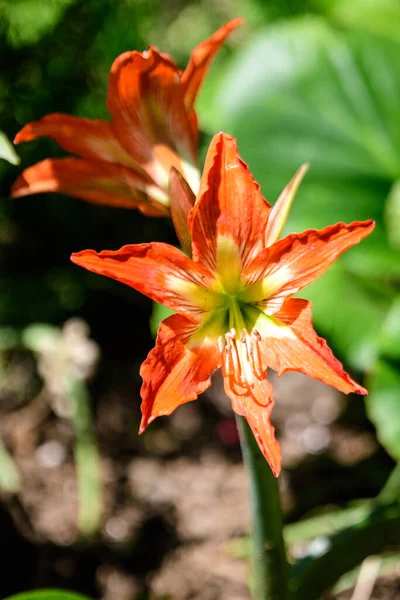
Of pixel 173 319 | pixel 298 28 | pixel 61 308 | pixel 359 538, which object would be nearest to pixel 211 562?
pixel 359 538

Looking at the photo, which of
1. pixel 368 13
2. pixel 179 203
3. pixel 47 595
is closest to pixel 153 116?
pixel 179 203

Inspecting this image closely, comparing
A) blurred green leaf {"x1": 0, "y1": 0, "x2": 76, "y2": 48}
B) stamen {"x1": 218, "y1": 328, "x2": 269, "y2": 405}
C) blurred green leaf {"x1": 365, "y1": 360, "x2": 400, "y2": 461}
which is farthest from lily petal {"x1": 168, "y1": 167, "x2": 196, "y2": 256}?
blurred green leaf {"x1": 0, "y1": 0, "x2": 76, "y2": 48}

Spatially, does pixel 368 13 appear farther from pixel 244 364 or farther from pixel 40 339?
pixel 244 364

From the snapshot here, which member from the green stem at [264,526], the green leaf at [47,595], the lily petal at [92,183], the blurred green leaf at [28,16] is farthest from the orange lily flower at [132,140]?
the blurred green leaf at [28,16]

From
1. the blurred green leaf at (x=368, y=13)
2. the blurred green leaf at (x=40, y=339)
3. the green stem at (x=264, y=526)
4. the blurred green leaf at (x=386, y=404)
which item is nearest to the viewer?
the green stem at (x=264, y=526)

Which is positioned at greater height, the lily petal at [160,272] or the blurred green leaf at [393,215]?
the lily petal at [160,272]

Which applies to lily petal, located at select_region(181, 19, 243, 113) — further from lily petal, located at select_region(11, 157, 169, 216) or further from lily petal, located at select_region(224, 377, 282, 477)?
lily petal, located at select_region(224, 377, 282, 477)

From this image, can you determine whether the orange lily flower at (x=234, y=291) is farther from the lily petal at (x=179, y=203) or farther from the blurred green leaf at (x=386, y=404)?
the blurred green leaf at (x=386, y=404)
